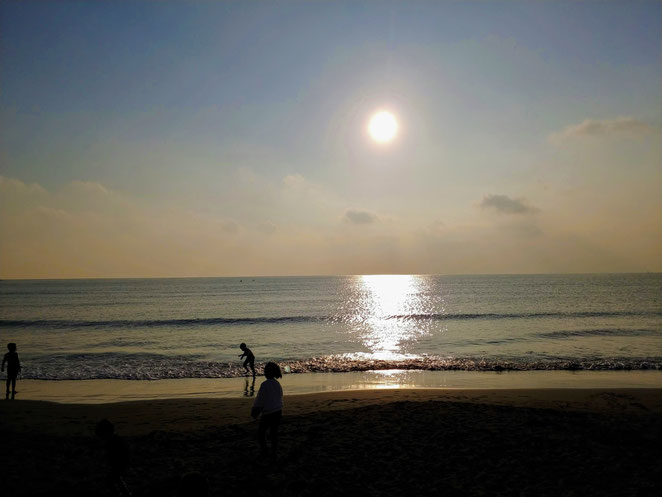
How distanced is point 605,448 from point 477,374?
42.0ft

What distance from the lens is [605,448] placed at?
1033 centimetres

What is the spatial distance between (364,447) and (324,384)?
10.4 m

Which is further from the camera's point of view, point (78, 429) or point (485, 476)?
point (78, 429)

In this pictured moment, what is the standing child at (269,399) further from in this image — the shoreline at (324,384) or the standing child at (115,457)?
the shoreline at (324,384)

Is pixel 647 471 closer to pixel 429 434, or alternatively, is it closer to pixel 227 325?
pixel 429 434

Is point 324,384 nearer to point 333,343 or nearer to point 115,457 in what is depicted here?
point 115,457

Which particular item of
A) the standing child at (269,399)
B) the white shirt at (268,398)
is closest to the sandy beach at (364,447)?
the standing child at (269,399)

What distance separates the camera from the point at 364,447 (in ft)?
35.0

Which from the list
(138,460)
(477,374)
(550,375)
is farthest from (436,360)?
(138,460)

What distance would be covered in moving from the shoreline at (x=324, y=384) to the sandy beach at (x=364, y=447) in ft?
9.78

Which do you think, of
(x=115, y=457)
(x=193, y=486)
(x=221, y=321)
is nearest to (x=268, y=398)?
(x=115, y=457)

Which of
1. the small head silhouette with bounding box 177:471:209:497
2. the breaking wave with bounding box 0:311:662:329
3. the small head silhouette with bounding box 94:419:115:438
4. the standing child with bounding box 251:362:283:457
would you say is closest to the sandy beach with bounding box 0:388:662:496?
the standing child with bounding box 251:362:283:457

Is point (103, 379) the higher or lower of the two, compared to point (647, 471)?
lower

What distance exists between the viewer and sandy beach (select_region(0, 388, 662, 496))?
8.56 meters
